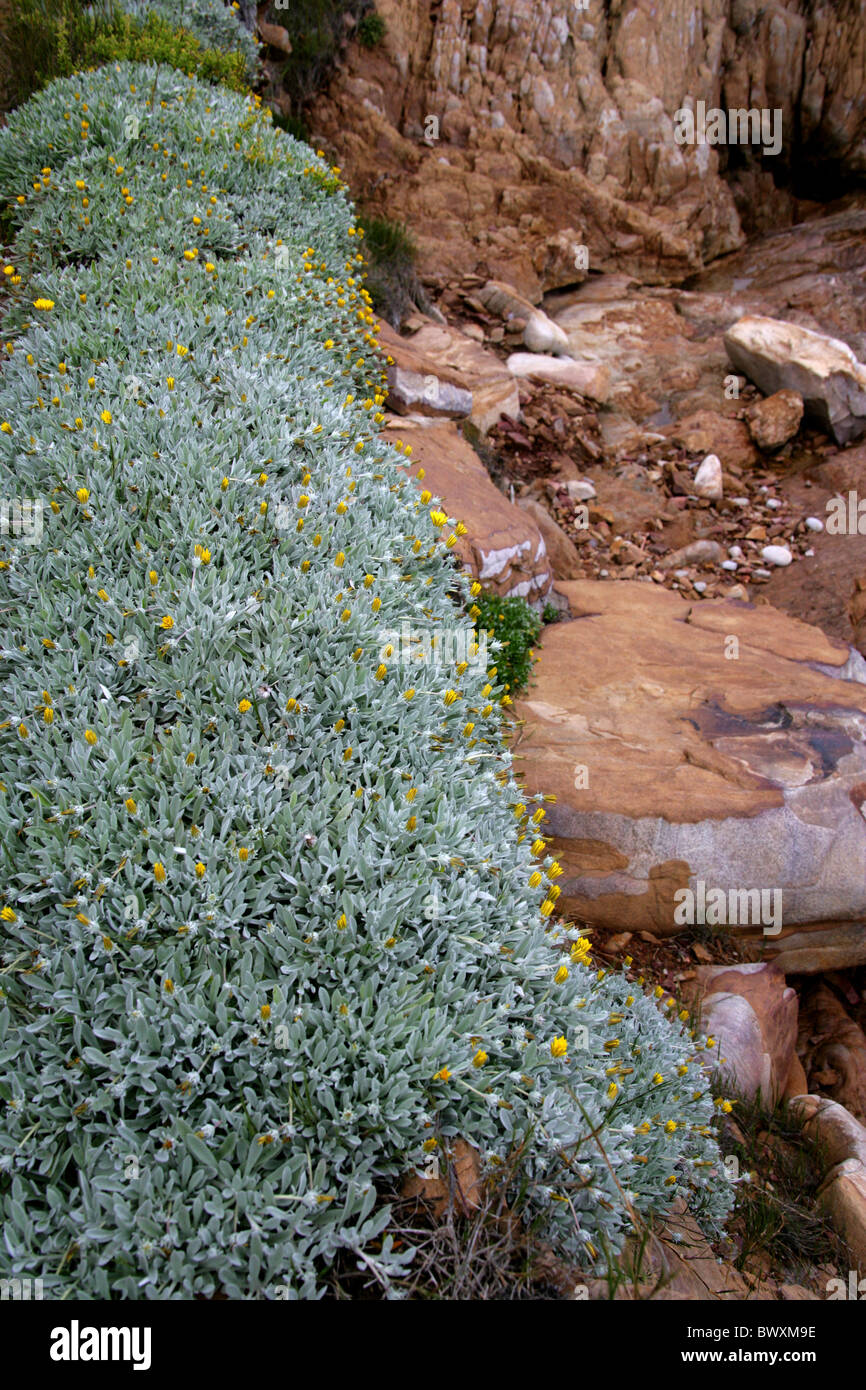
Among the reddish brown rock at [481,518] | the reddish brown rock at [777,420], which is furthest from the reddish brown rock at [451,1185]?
the reddish brown rock at [777,420]

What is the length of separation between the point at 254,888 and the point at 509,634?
9.36 ft

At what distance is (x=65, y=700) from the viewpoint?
283cm

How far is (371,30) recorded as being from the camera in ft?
35.5

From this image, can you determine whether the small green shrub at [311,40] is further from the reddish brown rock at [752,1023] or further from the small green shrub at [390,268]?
the reddish brown rock at [752,1023]

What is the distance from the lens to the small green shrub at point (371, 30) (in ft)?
35.5

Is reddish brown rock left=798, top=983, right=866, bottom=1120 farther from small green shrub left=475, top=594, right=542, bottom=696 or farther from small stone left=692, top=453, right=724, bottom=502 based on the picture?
small stone left=692, top=453, right=724, bottom=502

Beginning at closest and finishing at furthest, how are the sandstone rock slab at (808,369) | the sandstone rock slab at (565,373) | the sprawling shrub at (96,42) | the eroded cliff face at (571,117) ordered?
the sprawling shrub at (96,42) → the sandstone rock slab at (808,369) → the sandstone rock slab at (565,373) → the eroded cliff face at (571,117)

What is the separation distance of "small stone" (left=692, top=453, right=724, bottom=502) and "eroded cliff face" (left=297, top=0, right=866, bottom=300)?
4620 millimetres

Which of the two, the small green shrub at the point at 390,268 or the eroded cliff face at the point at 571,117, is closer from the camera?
the small green shrub at the point at 390,268

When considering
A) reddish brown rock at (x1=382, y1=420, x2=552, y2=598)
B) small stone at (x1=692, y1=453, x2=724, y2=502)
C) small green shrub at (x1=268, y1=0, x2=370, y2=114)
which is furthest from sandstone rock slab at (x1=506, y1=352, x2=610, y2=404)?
Answer: small green shrub at (x1=268, y1=0, x2=370, y2=114)

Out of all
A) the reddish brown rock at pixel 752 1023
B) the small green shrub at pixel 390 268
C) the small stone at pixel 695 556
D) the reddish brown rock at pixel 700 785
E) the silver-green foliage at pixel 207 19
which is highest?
the silver-green foliage at pixel 207 19

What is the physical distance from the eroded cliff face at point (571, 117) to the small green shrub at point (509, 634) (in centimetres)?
738

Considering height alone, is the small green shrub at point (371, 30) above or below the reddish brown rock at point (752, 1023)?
above

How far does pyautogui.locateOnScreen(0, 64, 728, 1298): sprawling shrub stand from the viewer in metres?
1.98
